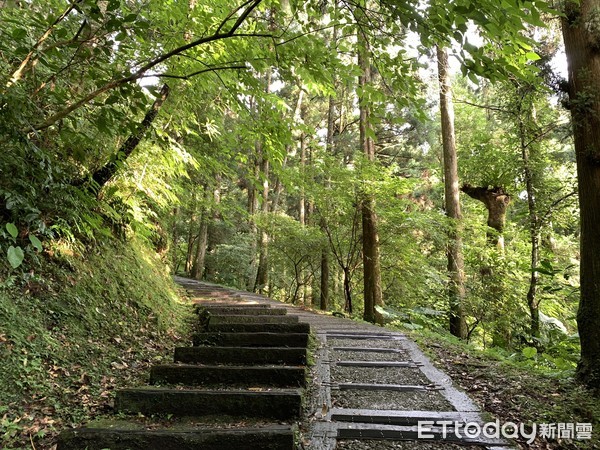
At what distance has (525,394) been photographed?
3934 mm

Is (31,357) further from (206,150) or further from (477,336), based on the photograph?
(477,336)

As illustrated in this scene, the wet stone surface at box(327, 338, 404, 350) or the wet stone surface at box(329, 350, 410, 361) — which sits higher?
the wet stone surface at box(327, 338, 404, 350)

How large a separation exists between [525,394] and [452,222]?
247 inches

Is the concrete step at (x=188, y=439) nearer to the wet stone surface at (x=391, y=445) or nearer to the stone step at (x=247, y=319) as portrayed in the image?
the wet stone surface at (x=391, y=445)

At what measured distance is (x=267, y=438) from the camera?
302cm

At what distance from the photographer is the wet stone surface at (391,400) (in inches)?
148

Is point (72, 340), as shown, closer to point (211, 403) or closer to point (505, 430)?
point (211, 403)

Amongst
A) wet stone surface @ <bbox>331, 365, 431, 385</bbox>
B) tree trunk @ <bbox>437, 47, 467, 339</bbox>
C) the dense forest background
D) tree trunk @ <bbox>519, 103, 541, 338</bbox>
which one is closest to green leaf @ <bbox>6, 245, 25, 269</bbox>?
the dense forest background

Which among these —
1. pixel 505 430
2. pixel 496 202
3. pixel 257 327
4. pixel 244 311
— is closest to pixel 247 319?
pixel 257 327

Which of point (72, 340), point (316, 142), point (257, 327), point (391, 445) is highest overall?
point (316, 142)

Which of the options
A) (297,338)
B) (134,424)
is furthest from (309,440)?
(297,338)

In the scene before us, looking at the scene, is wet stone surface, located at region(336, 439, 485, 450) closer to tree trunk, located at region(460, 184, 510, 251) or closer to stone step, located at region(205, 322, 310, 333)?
stone step, located at region(205, 322, 310, 333)

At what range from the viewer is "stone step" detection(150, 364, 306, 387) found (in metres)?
4.19

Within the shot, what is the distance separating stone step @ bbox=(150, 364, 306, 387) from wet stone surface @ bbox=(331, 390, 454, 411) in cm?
52
